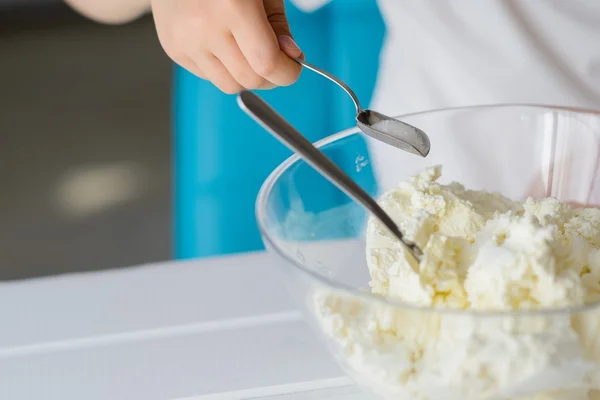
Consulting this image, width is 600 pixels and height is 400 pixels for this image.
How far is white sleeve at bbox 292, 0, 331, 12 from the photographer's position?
0.91 m

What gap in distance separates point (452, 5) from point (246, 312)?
488mm

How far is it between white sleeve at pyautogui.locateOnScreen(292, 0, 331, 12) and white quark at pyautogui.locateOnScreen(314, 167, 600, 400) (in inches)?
22.0

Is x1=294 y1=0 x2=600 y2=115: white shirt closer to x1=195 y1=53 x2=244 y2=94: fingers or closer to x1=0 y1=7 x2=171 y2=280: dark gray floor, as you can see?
x1=195 y1=53 x2=244 y2=94: fingers

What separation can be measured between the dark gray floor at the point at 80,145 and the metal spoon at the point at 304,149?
1349 mm

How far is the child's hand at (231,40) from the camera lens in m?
0.59

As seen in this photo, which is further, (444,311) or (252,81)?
(252,81)

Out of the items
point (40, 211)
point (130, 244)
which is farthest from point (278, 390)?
point (40, 211)

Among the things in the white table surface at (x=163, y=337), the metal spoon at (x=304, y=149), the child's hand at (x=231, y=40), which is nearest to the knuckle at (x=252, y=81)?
the child's hand at (x=231, y=40)

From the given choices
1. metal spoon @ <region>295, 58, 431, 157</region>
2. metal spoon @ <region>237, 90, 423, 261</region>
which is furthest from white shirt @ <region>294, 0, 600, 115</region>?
metal spoon @ <region>237, 90, 423, 261</region>

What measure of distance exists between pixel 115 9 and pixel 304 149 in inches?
25.0

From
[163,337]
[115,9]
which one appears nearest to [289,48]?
[163,337]

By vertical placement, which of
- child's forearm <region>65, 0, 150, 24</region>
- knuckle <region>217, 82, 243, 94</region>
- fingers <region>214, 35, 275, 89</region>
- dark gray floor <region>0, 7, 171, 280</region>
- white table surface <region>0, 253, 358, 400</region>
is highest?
fingers <region>214, 35, 275, 89</region>

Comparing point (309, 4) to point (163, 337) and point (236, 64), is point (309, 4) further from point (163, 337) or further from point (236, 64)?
point (163, 337)

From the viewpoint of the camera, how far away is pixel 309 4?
92 cm
